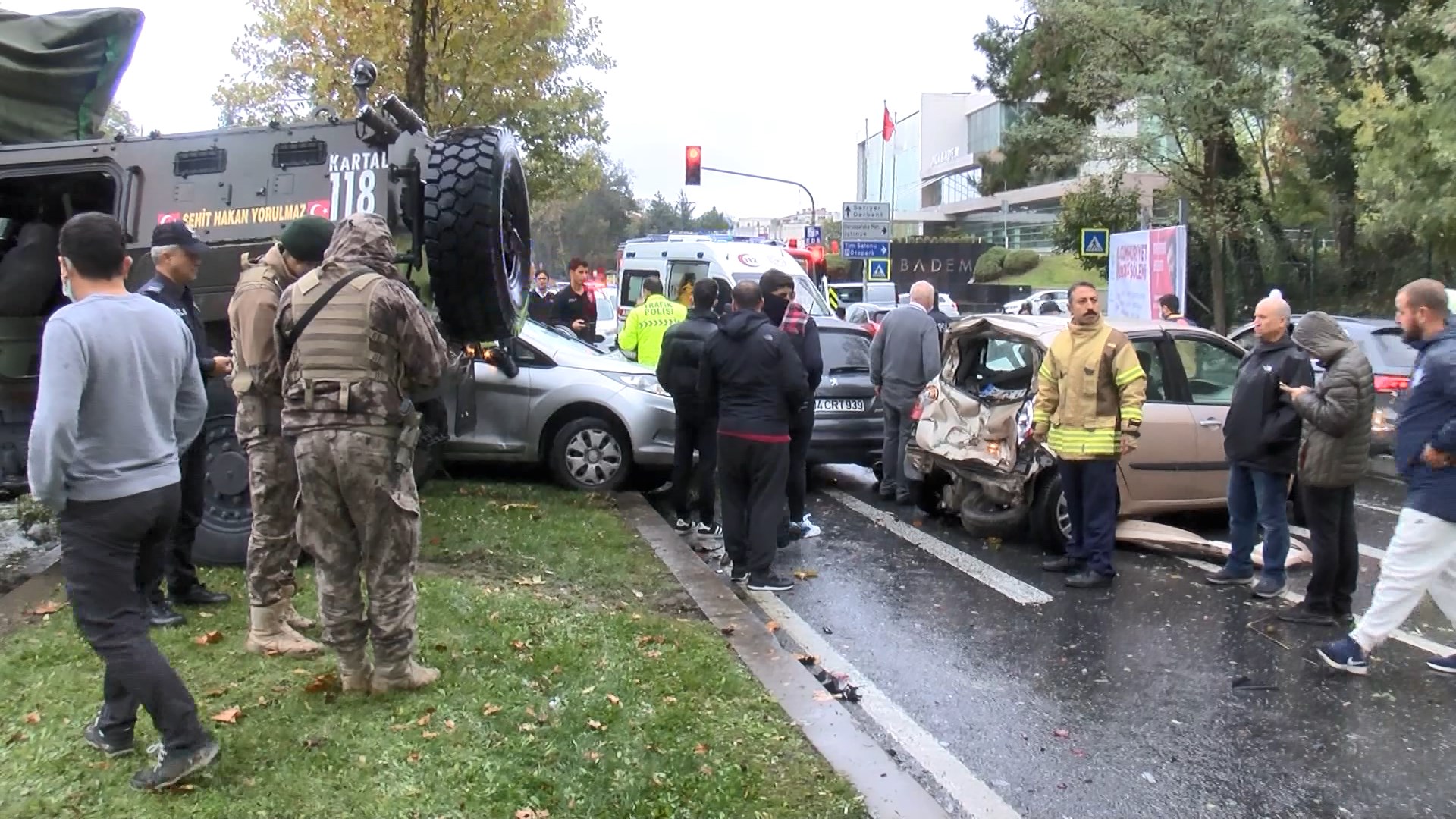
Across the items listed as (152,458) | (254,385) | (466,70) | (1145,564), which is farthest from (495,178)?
(466,70)

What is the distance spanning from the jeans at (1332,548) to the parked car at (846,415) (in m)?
4.12

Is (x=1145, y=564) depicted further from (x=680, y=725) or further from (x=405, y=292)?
(x=405, y=292)

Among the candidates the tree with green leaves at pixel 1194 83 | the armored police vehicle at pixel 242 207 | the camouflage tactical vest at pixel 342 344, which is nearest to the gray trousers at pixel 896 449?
the armored police vehicle at pixel 242 207

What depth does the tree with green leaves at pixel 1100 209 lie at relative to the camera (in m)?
26.0

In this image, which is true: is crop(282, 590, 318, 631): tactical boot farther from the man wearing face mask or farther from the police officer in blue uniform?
the man wearing face mask

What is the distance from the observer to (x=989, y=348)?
29.1 ft

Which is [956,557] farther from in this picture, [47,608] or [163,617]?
[47,608]

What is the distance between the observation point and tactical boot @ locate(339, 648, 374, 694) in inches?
179

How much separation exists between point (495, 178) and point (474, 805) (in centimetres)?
359

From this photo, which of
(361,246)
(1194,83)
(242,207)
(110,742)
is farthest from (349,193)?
(1194,83)

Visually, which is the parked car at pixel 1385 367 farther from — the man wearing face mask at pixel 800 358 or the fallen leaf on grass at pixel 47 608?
the fallen leaf on grass at pixel 47 608

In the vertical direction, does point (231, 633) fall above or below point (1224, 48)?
below

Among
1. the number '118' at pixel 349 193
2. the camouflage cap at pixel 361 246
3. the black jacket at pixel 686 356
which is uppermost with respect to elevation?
the number '118' at pixel 349 193

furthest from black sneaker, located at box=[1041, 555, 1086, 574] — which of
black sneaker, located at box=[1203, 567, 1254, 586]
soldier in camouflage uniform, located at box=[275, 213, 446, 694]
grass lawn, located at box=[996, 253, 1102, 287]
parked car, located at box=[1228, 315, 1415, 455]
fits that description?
grass lawn, located at box=[996, 253, 1102, 287]
